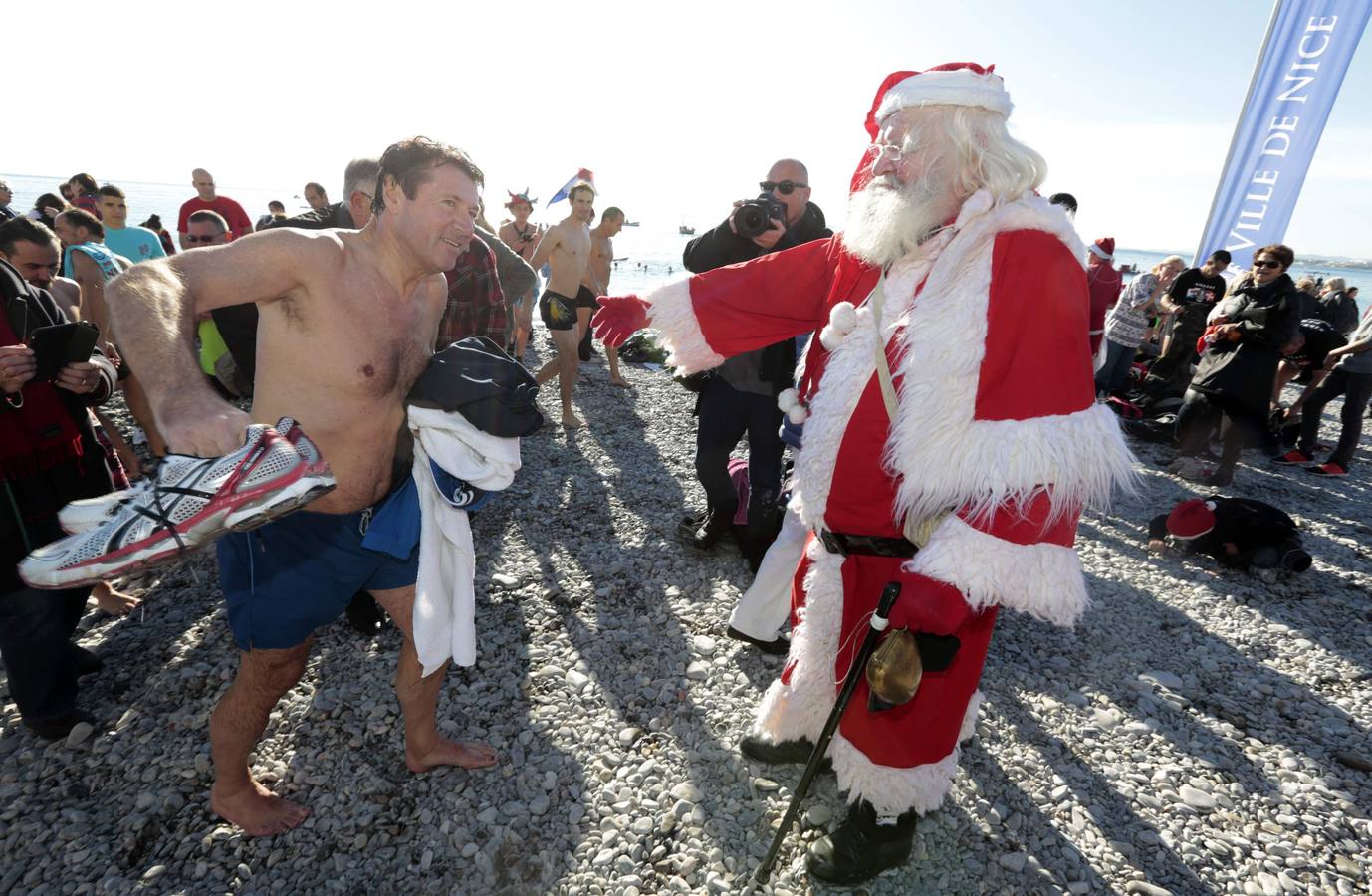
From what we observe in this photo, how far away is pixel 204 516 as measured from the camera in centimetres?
117

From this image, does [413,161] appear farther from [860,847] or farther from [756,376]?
[860,847]

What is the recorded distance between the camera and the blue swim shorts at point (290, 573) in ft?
6.06

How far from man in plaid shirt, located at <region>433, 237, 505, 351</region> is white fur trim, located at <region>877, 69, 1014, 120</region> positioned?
92.7 inches

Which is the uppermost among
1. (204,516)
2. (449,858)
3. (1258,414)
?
(204,516)

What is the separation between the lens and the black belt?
1916 mm

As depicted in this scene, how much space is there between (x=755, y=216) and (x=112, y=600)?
12.7 feet

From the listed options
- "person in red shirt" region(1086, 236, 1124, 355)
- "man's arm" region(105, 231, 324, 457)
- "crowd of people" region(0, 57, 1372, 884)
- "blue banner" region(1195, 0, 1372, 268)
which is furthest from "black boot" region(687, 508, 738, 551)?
"blue banner" region(1195, 0, 1372, 268)

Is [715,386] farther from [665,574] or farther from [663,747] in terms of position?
[663,747]

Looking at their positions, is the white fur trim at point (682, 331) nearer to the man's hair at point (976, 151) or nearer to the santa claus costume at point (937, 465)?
the santa claus costume at point (937, 465)

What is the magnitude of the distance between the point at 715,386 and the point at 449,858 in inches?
104

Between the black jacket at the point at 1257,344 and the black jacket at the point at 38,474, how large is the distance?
325 inches

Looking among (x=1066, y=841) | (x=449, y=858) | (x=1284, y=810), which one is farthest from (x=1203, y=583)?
(x=449, y=858)

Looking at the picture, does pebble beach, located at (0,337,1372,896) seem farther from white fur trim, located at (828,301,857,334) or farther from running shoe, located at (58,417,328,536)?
white fur trim, located at (828,301,857,334)

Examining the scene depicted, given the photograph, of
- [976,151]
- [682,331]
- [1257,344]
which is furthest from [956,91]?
[1257,344]
